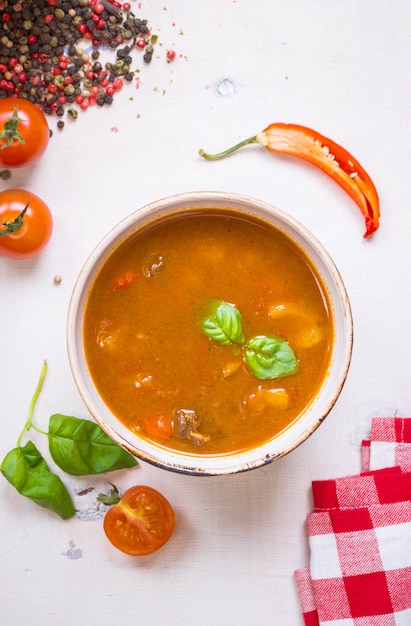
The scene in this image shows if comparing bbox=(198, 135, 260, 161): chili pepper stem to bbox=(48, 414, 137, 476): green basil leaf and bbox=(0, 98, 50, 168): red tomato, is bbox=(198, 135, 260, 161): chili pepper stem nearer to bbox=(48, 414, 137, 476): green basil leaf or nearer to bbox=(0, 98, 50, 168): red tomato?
bbox=(0, 98, 50, 168): red tomato

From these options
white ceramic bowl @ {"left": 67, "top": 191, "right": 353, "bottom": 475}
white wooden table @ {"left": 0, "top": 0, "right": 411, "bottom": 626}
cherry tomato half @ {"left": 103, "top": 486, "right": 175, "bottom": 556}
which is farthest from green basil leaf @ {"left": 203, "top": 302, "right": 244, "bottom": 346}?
cherry tomato half @ {"left": 103, "top": 486, "right": 175, "bottom": 556}

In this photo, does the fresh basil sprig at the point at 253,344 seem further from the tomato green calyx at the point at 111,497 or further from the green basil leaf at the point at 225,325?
the tomato green calyx at the point at 111,497

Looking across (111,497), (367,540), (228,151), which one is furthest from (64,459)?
(228,151)

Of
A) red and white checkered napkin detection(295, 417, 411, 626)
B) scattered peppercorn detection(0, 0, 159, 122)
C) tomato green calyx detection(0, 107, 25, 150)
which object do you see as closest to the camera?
tomato green calyx detection(0, 107, 25, 150)

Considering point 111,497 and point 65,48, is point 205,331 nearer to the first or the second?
point 111,497

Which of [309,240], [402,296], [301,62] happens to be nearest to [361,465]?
[402,296]

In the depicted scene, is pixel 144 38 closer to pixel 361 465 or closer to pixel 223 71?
pixel 223 71

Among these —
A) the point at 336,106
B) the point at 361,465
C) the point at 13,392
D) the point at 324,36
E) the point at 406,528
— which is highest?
the point at 324,36
